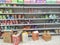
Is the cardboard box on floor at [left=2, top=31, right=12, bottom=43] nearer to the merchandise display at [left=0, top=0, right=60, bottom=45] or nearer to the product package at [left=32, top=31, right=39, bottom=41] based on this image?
the merchandise display at [left=0, top=0, right=60, bottom=45]

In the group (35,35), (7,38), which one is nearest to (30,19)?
(35,35)

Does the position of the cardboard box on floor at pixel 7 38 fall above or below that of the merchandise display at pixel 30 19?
below

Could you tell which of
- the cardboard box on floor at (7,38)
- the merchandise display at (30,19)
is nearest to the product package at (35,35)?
the merchandise display at (30,19)

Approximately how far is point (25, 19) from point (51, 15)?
34.4 inches

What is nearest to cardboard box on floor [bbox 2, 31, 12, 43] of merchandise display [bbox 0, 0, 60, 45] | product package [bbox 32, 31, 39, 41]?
merchandise display [bbox 0, 0, 60, 45]

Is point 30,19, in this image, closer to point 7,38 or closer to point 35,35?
point 35,35

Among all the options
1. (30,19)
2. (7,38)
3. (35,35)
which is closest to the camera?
(7,38)

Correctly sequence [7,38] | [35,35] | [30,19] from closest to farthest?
[7,38] < [35,35] < [30,19]

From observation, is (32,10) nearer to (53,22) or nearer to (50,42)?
(53,22)

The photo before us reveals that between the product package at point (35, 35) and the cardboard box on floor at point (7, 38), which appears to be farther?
the product package at point (35, 35)

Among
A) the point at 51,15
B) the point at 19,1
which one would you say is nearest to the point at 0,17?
the point at 19,1

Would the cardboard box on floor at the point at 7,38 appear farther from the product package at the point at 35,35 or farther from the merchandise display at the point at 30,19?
the product package at the point at 35,35

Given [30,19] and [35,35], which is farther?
[30,19]

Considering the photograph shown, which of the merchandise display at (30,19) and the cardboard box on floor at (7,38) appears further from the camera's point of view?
the merchandise display at (30,19)
